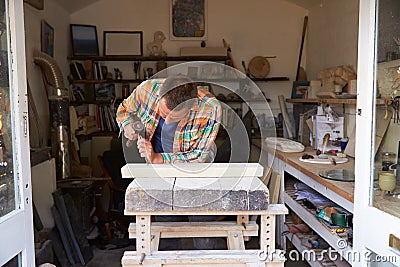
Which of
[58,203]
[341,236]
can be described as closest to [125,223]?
[58,203]

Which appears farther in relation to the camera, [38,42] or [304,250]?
[38,42]

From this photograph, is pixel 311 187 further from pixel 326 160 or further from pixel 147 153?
pixel 147 153

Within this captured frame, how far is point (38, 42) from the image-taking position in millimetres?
3604

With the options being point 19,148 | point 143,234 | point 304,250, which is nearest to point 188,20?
point 304,250

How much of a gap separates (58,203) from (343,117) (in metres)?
2.36

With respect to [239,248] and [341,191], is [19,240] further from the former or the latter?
[341,191]

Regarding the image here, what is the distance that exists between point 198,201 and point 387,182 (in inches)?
31.5

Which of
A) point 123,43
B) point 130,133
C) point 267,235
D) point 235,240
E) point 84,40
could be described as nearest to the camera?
point 267,235

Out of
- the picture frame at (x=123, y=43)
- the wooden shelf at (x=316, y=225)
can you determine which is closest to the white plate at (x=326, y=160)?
the wooden shelf at (x=316, y=225)

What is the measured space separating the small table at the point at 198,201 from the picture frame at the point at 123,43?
3.38 m

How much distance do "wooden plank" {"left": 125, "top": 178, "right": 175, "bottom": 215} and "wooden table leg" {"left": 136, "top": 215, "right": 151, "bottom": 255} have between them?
0.07 m

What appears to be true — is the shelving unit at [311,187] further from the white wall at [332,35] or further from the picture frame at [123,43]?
the picture frame at [123,43]

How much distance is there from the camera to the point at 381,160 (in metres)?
1.74

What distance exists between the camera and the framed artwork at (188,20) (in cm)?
481
